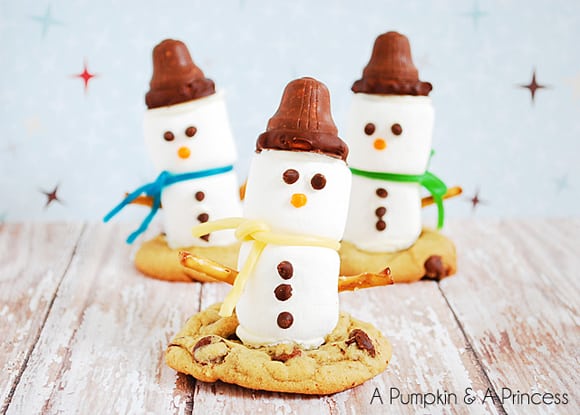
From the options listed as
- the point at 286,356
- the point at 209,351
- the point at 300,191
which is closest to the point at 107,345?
the point at 209,351

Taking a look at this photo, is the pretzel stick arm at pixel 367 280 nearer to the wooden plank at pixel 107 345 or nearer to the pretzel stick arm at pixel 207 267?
the pretzel stick arm at pixel 207 267

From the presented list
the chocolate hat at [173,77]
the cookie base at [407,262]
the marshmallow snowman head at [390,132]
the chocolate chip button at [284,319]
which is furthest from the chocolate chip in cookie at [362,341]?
the chocolate hat at [173,77]

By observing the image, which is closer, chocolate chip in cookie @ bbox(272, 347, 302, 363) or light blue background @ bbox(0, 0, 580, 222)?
chocolate chip in cookie @ bbox(272, 347, 302, 363)

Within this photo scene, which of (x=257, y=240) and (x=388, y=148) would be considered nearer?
(x=257, y=240)

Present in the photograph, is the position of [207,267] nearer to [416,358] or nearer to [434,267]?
[416,358]

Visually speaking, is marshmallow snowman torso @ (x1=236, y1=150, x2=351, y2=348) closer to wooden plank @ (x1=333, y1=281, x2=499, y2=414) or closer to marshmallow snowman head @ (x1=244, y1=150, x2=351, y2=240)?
marshmallow snowman head @ (x1=244, y1=150, x2=351, y2=240)

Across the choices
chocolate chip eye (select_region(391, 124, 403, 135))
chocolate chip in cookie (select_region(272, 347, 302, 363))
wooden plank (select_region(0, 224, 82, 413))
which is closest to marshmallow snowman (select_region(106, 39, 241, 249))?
wooden plank (select_region(0, 224, 82, 413))

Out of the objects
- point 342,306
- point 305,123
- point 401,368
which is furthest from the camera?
point 342,306
